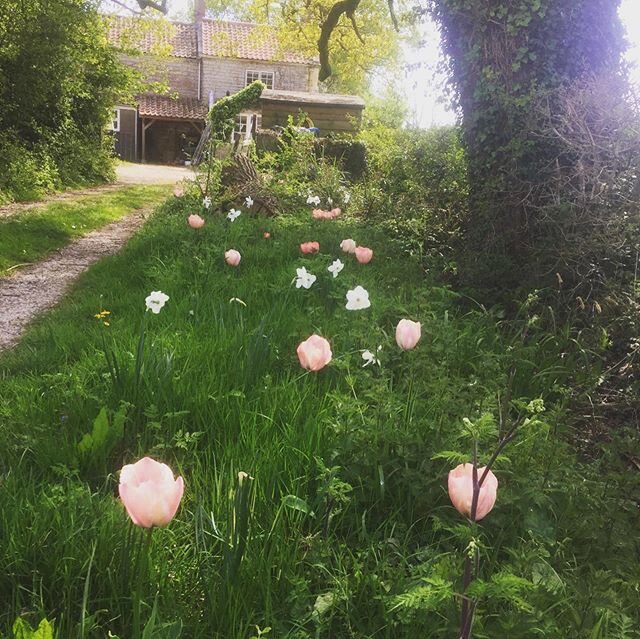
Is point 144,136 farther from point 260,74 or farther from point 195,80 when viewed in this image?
point 260,74

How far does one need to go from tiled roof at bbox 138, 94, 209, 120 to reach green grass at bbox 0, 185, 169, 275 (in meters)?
21.9

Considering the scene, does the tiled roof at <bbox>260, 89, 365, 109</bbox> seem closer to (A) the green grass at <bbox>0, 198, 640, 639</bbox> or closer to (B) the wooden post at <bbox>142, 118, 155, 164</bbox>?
(A) the green grass at <bbox>0, 198, 640, 639</bbox>

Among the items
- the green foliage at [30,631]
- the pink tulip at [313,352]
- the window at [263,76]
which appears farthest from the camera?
the window at [263,76]

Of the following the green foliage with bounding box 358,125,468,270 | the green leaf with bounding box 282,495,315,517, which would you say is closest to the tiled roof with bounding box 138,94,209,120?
the green foliage with bounding box 358,125,468,270

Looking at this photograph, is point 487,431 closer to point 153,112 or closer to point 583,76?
point 583,76

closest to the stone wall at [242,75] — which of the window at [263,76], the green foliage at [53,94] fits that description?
the window at [263,76]

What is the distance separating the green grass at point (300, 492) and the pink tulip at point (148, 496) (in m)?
0.22

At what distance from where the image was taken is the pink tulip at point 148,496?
3.79 feet

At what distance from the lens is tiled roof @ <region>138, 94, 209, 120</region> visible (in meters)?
33.2

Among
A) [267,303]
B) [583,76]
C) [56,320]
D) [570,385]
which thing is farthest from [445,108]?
[56,320]

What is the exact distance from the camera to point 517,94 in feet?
15.2

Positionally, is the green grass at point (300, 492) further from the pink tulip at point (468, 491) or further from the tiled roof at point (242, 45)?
the tiled roof at point (242, 45)

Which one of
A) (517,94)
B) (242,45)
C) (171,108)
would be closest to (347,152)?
(517,94)

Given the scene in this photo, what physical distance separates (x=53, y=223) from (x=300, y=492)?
7835mm
